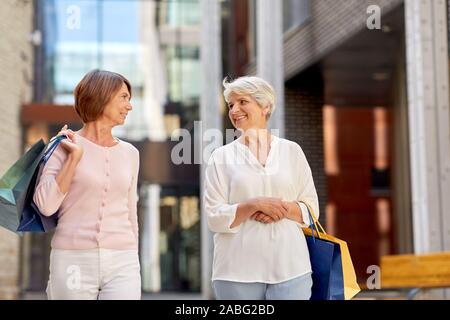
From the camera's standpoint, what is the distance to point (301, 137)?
20672 mm

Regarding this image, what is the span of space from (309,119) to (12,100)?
6690 millimetres

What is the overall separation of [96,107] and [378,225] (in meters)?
28.8

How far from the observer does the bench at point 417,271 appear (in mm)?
10930

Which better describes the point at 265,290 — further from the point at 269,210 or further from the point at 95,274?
the point at 95,274

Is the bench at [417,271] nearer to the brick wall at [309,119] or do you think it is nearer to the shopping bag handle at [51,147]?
the shopping bag handle at [51,147]

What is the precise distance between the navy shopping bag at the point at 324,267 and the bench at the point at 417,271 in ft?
22.9

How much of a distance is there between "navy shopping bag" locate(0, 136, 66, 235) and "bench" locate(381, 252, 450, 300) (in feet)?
25.2

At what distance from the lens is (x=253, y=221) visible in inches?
153

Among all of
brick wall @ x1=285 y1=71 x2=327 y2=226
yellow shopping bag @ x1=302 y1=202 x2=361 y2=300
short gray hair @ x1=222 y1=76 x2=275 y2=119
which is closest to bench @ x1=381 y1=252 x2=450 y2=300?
yellow shopping bag @ x1=302 y1=202 x2=361 y2=300

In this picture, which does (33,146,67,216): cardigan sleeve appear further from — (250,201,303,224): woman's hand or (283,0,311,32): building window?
(283,0,311,32): building window

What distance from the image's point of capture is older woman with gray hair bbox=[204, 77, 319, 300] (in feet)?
12.6

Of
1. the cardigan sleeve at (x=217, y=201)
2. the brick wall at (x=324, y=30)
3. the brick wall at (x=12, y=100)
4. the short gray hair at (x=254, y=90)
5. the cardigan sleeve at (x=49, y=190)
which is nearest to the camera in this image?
the cardigan sleeve at (x=49, y=190)

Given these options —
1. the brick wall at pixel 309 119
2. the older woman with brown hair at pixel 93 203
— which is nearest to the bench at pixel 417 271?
the older woman with brown hair at pixel 93 203

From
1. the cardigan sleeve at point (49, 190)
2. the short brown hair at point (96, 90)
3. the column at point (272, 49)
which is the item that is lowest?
the cardigan sleeve at point (49, 190)
